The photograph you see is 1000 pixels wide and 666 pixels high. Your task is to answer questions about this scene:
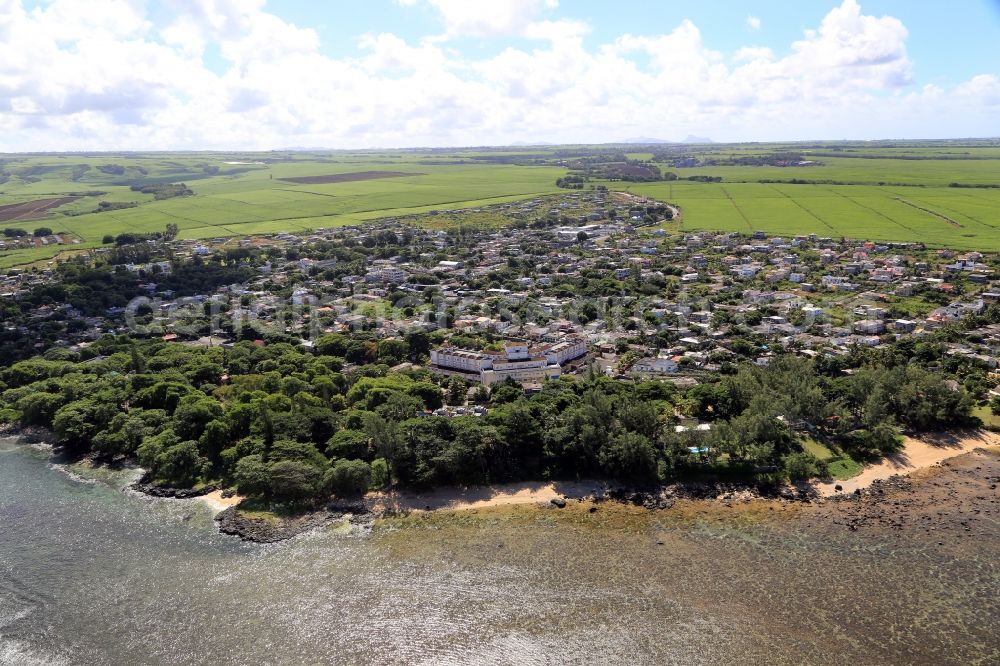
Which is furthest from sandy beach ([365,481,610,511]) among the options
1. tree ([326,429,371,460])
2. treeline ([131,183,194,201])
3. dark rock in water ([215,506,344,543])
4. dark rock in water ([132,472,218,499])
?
treeline ([131,183,194,201])

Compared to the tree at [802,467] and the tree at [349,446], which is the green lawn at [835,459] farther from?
the tree at [349,446]

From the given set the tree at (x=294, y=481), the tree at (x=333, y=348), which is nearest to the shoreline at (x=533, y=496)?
the tree at (x=294, y=481)

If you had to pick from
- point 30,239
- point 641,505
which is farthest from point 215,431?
point 30,239

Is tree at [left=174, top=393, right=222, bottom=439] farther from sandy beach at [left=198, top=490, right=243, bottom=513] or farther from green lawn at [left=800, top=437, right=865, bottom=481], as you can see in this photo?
green lawn at [left=800, top=437, right=865, bottom=481]

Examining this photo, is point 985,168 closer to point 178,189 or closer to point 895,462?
point 895,462

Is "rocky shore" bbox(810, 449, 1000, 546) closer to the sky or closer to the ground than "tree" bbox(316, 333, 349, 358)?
closer to the ground

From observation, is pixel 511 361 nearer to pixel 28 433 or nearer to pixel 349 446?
pixel 349 446

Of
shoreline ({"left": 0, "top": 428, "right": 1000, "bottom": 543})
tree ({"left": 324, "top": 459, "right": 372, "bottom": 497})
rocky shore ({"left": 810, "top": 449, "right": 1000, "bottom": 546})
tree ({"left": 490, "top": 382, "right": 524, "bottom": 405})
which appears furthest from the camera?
tree ({"left": 490, "top": 382, "right": 524, "bottom": 405})
